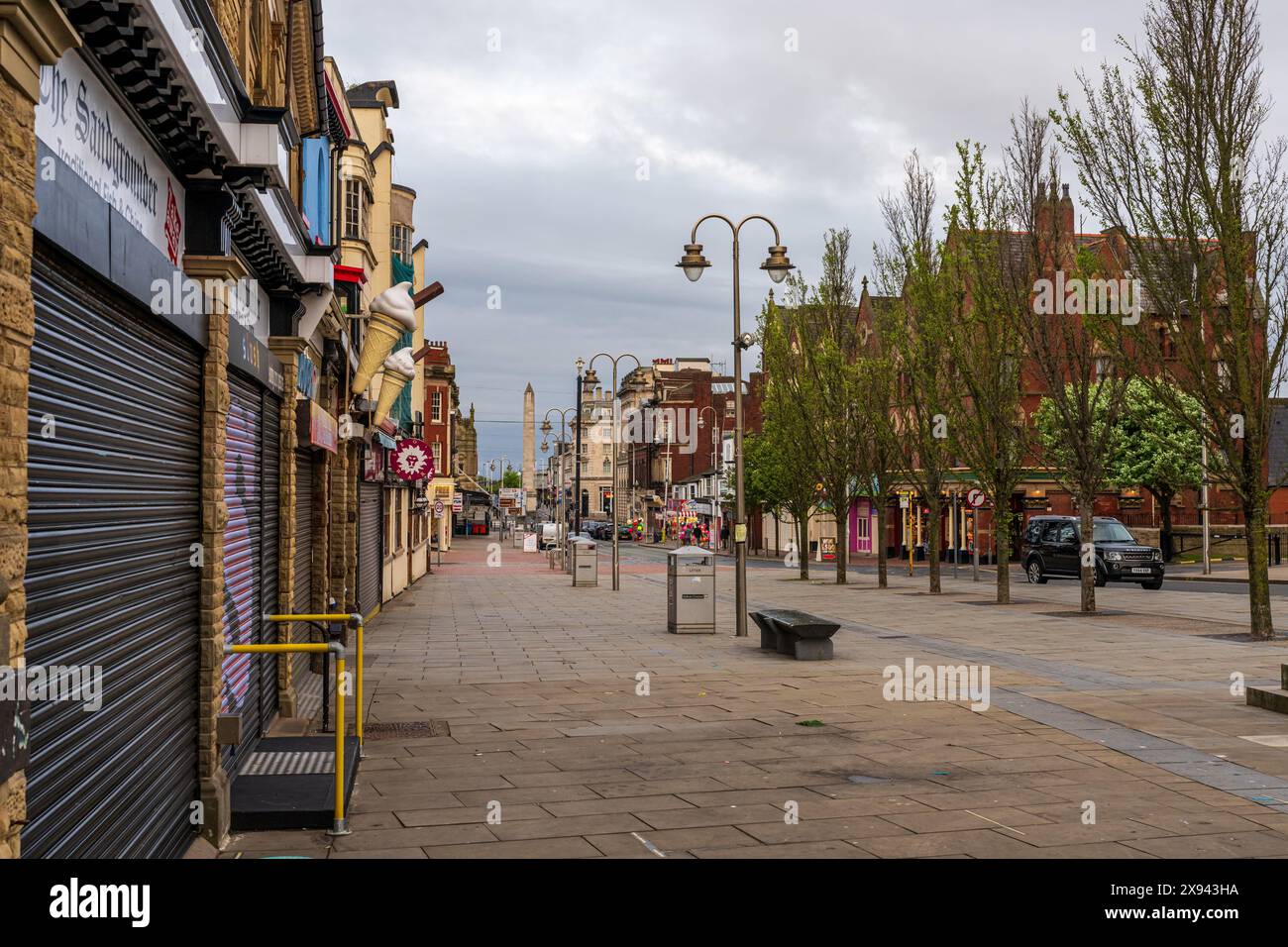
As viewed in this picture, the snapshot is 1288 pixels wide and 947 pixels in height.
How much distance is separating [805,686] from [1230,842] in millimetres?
7002

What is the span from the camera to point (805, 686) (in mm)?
13672

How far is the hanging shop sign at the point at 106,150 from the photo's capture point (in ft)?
14.8

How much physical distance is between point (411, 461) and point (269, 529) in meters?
17.8

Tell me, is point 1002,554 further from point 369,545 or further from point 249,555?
point 249,555

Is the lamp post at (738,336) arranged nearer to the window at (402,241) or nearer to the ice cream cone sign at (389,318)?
the ice cream cone sign at (389,318)

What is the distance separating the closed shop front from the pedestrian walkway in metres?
0.97

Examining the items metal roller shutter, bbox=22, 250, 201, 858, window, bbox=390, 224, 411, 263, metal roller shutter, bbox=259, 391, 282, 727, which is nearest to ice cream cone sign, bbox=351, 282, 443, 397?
metal roller shutter, bbox=259, 391, 282, 727

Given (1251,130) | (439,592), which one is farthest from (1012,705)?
(439,592)

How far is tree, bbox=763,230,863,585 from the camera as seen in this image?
118ft

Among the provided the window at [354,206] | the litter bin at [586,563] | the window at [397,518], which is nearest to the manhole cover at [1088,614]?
the litter bin at [586,563]

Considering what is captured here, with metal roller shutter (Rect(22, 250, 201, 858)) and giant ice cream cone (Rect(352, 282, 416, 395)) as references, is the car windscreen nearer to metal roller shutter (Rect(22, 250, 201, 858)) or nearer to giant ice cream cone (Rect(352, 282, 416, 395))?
giant ice cream cone (Rect(352, 282, 416, 395))

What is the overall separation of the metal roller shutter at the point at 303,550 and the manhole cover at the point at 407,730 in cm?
161
